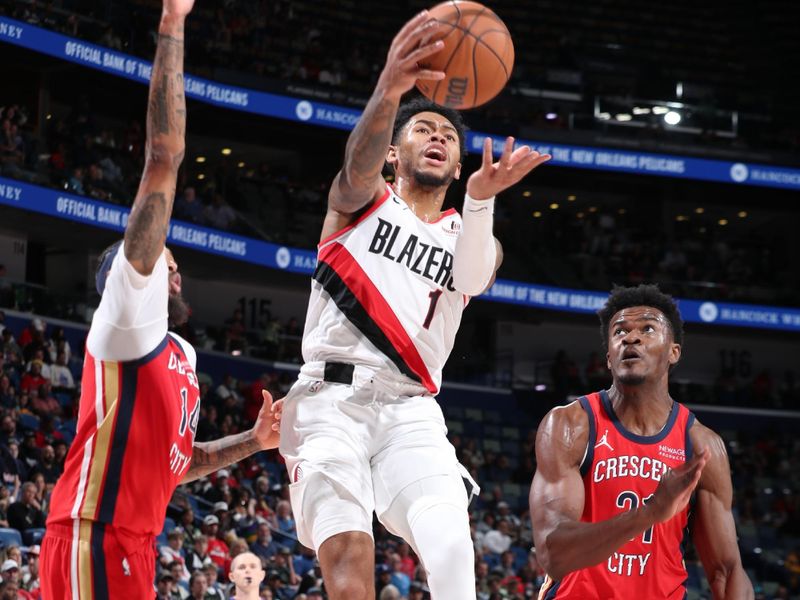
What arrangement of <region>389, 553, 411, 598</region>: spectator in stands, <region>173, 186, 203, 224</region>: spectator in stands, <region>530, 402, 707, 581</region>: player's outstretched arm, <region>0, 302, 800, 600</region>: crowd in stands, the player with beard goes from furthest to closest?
1. <region>173, 186, 203, 224</region>: spectator in stands
2. <region>389, 553, 411, 598</region>: spectator in stands
3. <region>0, 302, 800, 600</region>: crowd in stands
4. the player with beard
5. <region>530, 402, 707, 581</region>: player's outstretched arm

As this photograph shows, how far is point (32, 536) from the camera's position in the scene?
12.5m

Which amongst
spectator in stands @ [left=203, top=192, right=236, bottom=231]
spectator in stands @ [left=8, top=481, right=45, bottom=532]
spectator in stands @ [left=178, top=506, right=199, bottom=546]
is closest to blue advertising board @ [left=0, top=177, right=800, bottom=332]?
spectator in stands @ [left=203, top=192, right=236, bottom=231]

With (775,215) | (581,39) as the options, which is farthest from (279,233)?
(775,215)

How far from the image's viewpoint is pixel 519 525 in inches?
819

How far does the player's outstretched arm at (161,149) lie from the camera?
171 inches

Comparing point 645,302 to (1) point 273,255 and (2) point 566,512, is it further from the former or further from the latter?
(1) point 273,255

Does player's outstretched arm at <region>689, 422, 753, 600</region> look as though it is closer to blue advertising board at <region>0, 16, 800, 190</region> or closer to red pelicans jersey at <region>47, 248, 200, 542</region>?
red pelicans jersey at <region>47, 248, 200, 542</region>

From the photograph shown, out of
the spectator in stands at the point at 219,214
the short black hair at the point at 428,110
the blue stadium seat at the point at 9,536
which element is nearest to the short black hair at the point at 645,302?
the short black hair at the point at 428,110

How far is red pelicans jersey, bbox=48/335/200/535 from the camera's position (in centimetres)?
465

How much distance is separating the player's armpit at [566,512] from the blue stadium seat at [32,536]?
8.07 metres

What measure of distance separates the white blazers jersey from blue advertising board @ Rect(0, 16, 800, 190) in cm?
1608

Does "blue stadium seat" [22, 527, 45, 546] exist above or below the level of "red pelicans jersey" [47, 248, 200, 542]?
below

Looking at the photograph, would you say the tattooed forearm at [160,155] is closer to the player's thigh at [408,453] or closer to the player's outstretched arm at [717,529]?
the player's thigh at [408,453]

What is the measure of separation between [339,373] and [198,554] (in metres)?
8.77
